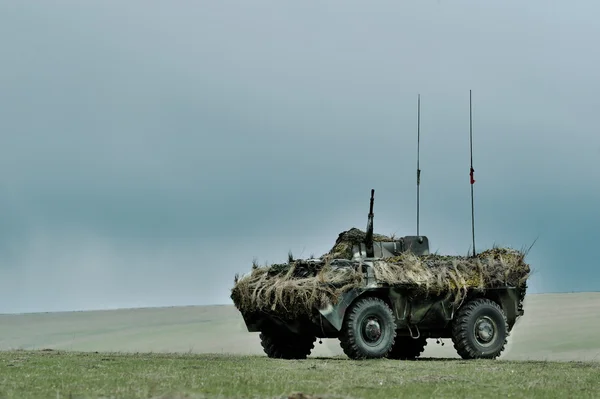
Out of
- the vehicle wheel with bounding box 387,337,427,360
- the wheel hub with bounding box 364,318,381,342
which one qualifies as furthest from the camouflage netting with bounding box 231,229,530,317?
the vehicle wheel with bounding box 387,337,427,360

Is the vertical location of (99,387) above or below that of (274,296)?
below

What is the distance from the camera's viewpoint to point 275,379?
15.3 m

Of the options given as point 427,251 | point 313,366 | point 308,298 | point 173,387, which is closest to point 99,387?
point 173,387

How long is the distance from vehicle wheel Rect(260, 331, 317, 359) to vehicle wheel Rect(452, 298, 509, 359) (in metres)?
3.80

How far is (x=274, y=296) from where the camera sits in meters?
23.4

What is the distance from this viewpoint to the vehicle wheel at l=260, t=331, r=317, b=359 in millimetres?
25719

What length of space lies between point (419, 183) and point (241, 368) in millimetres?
10477

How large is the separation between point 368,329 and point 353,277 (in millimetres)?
1279

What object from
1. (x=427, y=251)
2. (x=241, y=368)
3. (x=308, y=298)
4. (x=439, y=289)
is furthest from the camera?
(x=427, y=251)

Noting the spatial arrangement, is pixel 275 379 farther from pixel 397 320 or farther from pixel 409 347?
pixel 409 347

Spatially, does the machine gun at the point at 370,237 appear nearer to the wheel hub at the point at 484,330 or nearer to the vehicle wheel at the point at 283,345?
the vehicle wheel at the point at 283,345

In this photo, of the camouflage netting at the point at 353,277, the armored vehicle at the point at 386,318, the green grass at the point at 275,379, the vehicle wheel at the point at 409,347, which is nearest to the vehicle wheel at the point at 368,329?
the armored vehicle at the point at 386,318

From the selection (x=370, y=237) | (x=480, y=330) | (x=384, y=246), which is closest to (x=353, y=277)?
(x=370, y=237)

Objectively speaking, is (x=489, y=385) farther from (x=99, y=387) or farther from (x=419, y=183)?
(x=419, y=183)
